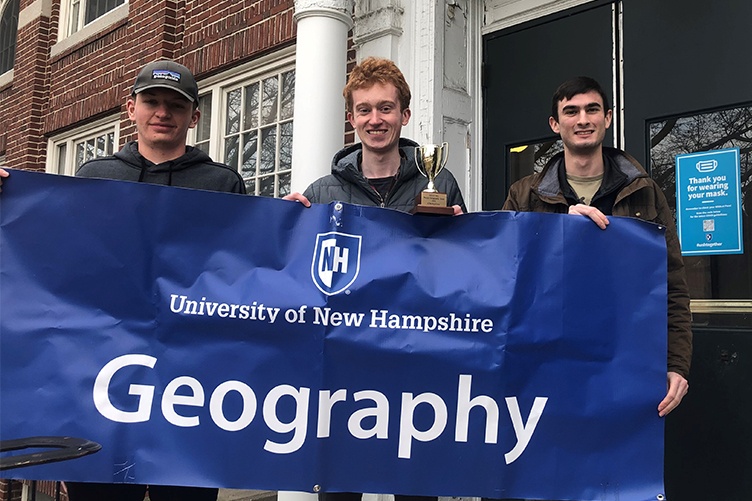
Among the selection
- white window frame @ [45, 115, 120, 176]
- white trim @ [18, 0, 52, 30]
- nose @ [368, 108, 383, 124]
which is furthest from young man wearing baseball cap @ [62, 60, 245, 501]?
white trim @ [18, 0, 52, 30]

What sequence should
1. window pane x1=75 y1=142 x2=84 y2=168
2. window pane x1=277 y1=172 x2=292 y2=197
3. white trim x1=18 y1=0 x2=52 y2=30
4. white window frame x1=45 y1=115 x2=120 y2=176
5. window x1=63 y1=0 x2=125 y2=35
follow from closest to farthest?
window pane x1=277 y1=172 x2=292 y2=197, white window frame x1=45 y1=115 x2=120 y2=176, window x1=63 y1=0 x2=125 y2=35, window pane x1=75 y1=142 x2=84 y2=168, white trim x1=18 y1=0 x2=52 y2=30

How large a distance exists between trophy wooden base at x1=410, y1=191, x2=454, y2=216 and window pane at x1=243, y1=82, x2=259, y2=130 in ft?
12.1

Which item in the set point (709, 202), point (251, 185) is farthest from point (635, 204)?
point (251, 185)

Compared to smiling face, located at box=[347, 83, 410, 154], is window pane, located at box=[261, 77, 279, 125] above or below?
above

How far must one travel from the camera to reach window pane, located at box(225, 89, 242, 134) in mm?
5867

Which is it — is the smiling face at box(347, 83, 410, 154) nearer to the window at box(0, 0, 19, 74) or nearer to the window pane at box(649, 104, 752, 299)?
the window pane at box(649, 104, 752, 299)

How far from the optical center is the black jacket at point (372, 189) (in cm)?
252

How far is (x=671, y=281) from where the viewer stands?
244 centimetres

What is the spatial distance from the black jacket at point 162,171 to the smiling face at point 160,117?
0.06 metres

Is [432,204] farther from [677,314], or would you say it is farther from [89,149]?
[89,149]

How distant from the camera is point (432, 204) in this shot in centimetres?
230

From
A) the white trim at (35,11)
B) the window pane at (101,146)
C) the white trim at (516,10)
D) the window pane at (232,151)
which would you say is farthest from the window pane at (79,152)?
the white trim at (516,10)

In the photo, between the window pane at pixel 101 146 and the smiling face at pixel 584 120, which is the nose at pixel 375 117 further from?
the window pane at pixel 101 146

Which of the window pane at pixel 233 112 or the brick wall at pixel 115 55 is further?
the window pane at pixel 233 112
